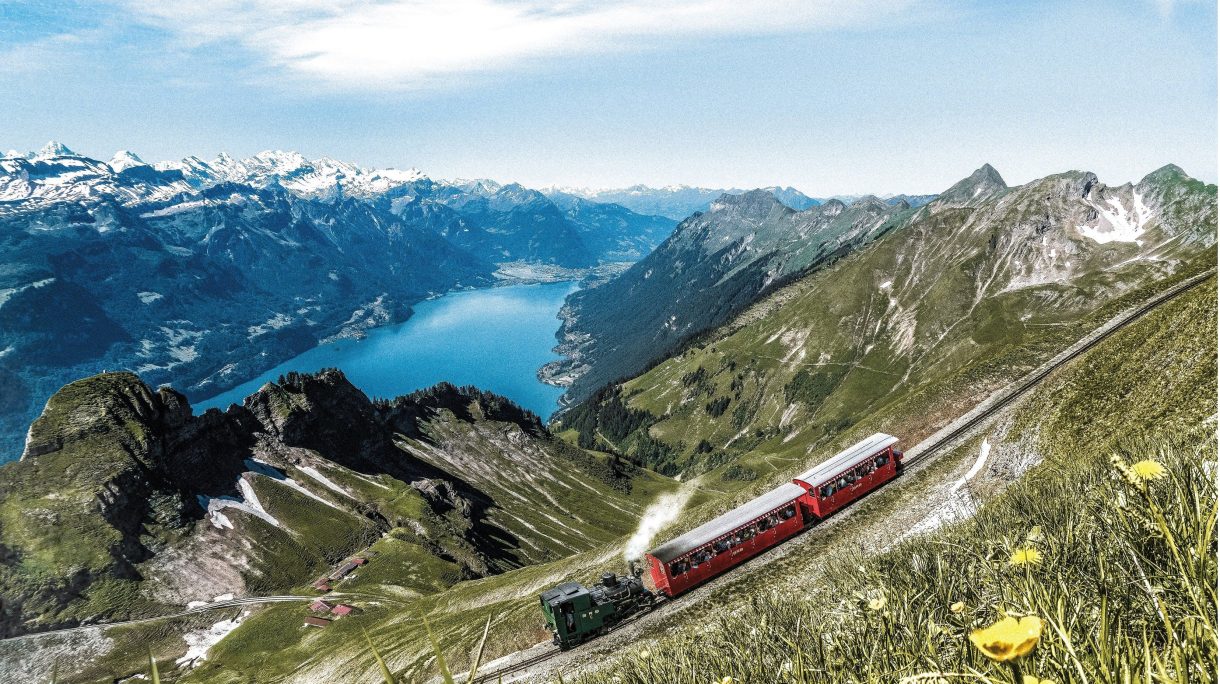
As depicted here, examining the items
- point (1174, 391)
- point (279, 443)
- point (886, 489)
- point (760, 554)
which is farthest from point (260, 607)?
point (1174, 391)

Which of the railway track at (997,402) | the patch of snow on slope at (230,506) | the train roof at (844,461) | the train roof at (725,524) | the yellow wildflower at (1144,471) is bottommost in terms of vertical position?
the patch of snow on slope at (230,506)

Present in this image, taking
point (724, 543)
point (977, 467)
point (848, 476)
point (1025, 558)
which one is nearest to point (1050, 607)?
point (1025, 558)

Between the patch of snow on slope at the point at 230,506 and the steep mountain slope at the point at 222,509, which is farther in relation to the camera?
the patch of snow on slope at the point at 230,506

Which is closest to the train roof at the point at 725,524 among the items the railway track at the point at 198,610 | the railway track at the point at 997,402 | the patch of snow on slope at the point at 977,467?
the railway track at the point at 997,402

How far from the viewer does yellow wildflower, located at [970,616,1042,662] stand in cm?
318

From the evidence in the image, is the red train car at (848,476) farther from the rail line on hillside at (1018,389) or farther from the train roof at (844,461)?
the rail line on hillside at (1018,389)

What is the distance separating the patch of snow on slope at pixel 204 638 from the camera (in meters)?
89.2

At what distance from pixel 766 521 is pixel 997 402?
27.6 metres

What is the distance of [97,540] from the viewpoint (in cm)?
10806

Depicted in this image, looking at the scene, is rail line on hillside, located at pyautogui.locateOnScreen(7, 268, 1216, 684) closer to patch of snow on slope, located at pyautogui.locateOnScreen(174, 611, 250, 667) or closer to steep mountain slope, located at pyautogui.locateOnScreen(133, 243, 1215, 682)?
steep mountain slope, located at pyautogui.locateOnScreen(133, 243, 1215, 682)

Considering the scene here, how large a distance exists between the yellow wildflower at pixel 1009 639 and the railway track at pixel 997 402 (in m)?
41.0

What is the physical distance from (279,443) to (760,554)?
14034cm

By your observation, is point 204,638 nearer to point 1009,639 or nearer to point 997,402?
point 997,402

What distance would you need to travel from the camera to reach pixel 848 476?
44125mm
